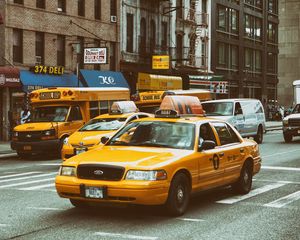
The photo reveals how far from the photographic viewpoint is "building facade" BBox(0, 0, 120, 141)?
3130 centimetres

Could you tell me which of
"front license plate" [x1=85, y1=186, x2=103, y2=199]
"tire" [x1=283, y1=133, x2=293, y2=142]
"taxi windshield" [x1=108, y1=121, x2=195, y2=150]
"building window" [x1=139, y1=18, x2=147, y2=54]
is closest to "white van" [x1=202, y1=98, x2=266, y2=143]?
"tire" [x1=283, y1=133, x2=293, y2=142]

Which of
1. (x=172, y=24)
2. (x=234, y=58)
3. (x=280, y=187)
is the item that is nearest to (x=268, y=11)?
(x=234, y=58)

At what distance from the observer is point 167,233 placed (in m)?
9.01

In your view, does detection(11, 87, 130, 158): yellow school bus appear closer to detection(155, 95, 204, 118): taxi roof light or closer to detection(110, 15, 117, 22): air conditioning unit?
detection(155, 95, 204, 118): taxi roof light

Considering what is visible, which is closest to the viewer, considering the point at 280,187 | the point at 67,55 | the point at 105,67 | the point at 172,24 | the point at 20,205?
the point at 20,205

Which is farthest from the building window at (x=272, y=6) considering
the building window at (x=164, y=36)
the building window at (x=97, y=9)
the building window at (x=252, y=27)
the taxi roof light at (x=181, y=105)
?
the taxi roof light at (x=181, y=105)

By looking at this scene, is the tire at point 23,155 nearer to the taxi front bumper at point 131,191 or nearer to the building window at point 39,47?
the building window at point 39,47

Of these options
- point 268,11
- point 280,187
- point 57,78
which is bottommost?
point 280,187

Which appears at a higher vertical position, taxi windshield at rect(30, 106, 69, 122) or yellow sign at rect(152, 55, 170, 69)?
yellow sign at rect(152, 55, 170, 69)

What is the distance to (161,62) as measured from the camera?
4147 cm

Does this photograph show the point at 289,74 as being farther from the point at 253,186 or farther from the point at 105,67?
the point at 253,186

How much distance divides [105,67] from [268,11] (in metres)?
30.9

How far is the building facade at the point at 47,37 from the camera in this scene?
31297mm

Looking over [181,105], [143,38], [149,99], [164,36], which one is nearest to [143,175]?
[181,105]
